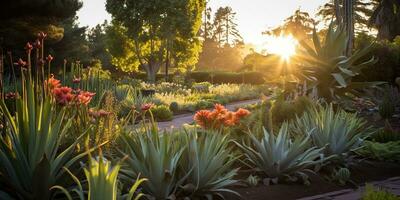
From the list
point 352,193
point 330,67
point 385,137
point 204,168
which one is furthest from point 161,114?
point 204,168

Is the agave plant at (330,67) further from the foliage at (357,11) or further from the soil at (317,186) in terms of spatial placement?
the foliage at (357,11)

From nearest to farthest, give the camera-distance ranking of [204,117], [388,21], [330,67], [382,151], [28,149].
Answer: [28,149] < [204,117] < [382,151] < [330,67] < [388,21]

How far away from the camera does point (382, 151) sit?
25.8 ft

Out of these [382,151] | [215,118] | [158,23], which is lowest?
[382,151]

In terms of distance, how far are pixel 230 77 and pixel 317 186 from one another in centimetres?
3493

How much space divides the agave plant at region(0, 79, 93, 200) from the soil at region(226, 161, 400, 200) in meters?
2.00

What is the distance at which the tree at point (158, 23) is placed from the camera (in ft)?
138

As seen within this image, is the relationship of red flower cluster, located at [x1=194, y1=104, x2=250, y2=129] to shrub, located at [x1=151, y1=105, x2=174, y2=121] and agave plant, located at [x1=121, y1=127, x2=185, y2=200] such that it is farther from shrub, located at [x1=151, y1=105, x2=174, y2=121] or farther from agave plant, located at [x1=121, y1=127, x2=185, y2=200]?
shrub, located at [x1=151, y1=105, x2=174, y2=121]

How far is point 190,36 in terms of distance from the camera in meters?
43.5

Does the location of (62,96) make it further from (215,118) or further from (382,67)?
(382,67)

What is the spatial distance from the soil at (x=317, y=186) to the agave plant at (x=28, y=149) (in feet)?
6.56

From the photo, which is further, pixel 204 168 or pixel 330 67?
pixel 330 67

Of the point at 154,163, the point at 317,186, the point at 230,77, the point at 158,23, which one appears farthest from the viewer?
the point at 158,23

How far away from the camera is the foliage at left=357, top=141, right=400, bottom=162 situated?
308 inches
